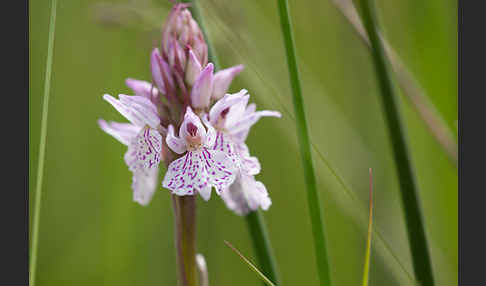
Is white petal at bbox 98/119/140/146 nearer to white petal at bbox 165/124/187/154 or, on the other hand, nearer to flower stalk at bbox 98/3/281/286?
flower stalk at bbox 98/3/281/286

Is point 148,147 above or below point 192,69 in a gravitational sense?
below

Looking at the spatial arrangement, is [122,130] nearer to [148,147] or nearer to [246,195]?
[148,147]

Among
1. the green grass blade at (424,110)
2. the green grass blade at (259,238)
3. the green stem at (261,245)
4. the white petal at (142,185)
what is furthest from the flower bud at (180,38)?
the green grass blade at (424,110)

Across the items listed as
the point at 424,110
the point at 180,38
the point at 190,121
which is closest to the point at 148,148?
the point at 190,121

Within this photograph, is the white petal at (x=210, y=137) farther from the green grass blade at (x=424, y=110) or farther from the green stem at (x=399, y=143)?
the green grass blade at (x=424, y=110)

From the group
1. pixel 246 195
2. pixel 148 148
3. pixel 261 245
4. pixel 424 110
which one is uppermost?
pixel 424 110

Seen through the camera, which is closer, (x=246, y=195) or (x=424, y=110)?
(x=246, y=195)

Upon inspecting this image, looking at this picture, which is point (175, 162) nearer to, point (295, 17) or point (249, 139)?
point (249, 139)

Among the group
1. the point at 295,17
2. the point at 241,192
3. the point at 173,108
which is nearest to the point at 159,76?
the point at 173,108
